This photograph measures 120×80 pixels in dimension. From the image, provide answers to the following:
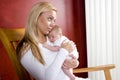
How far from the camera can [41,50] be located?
161 centimetres

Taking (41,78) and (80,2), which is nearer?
(41,78)

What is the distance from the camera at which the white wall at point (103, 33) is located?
2.83 m

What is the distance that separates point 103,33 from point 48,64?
4.82 ft

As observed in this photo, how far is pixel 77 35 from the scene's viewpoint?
3127mm

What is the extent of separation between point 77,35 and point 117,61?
56 cm

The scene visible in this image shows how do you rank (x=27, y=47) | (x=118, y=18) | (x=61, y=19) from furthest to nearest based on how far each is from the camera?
(x=61, y=19) → (x=118, y=18) → (x=27, y=47)

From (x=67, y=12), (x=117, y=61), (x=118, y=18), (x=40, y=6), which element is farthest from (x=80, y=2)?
(x=40, y=6)

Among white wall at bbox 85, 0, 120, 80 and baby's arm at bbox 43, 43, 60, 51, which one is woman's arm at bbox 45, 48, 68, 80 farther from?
white wall at bbox 85, 0, 120, 80

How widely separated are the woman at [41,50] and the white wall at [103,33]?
1.28 metres

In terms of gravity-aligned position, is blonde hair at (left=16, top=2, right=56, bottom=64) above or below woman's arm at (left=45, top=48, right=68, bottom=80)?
above

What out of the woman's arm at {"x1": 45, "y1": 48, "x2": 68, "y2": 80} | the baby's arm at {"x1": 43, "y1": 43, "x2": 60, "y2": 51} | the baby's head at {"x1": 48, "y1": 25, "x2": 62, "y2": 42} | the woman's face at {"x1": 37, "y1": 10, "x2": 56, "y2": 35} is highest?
the woman's face at {"x1": 37, "y1": 10, "x2": 56, "y2": 35}

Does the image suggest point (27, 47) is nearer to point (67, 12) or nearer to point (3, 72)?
point (3, 72)

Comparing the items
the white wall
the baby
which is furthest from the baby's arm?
the white wall

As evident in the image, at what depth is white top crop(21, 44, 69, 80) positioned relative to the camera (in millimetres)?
1562
